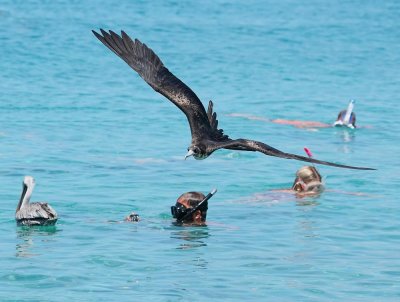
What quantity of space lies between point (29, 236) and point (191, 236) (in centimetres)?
230

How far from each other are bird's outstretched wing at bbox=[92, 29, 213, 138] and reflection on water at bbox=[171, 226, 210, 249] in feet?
5.84

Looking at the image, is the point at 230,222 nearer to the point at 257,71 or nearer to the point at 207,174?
the point at 207,174

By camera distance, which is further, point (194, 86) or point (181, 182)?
point (194, 86)

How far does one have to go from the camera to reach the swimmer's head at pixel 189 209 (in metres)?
17.0

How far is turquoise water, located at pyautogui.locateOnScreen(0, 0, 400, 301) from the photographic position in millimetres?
14367

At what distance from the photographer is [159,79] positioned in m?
15.6

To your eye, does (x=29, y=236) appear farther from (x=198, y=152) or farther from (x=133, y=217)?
(x=198, y=152)

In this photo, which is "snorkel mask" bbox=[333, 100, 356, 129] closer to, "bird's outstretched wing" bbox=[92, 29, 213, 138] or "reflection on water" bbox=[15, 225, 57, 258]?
"reflection on water" bbox=[15, 225, 57, 258]

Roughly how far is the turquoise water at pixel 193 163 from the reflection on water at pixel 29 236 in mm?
42

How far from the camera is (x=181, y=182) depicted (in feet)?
69.4

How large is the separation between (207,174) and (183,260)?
7132mm

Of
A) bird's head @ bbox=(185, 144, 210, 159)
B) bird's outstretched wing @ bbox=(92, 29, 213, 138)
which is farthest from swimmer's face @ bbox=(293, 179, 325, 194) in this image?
bird's head @ bbox=(185, 144, 210, 159)

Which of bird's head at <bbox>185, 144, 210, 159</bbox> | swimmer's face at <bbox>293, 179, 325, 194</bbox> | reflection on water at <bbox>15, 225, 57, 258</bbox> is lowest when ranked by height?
reflection on water at <bbox>15, 225, 57, 258</bbox>

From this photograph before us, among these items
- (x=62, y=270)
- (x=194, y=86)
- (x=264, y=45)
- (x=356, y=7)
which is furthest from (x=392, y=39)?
(x=62, y=270)
